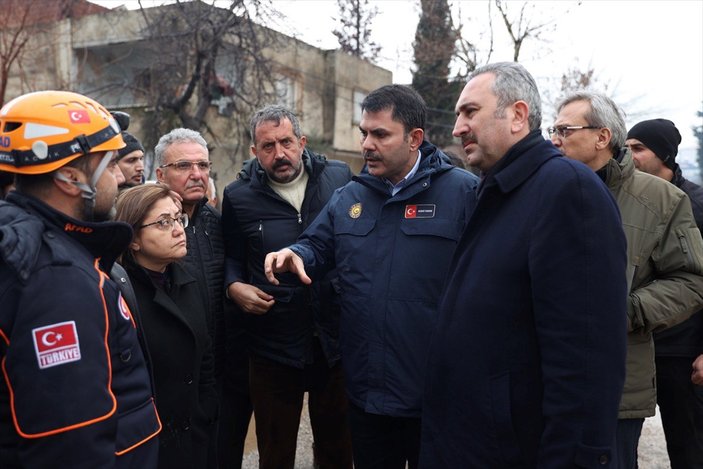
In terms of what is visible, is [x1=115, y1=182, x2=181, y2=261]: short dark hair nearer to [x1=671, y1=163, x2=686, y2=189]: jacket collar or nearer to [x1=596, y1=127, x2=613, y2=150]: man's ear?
[x1=596, y1=127, x2=613, y2=150]: man's ear

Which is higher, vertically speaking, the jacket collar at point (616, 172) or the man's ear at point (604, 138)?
the man's ear at point (604, 138)

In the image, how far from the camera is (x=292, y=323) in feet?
12.0

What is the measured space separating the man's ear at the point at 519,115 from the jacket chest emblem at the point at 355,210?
103cm

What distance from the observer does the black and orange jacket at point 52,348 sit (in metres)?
1.62

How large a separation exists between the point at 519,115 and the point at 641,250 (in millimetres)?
1080

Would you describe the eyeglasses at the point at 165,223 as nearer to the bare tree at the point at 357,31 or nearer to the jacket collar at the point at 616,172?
the jacket collar at the point at 616,172

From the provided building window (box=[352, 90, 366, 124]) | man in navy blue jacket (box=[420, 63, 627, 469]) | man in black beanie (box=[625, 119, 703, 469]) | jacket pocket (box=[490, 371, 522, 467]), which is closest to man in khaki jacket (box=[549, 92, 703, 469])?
man in black beanie (box=[625, 119, 703, 469])

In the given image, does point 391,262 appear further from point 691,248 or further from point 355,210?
point 691,248

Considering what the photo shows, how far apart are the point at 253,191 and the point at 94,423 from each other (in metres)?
2.23

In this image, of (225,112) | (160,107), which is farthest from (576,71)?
(160,107)

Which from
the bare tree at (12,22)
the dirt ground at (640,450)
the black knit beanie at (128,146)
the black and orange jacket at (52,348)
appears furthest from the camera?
the bare tree at (12,22)

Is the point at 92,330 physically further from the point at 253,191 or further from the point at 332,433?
the point at 332,433

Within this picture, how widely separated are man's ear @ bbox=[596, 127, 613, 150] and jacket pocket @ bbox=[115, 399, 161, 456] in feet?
7.66

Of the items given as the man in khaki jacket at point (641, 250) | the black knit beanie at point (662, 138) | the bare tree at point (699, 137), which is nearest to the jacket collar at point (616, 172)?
the man in khaki jacket at point (641, 250)
